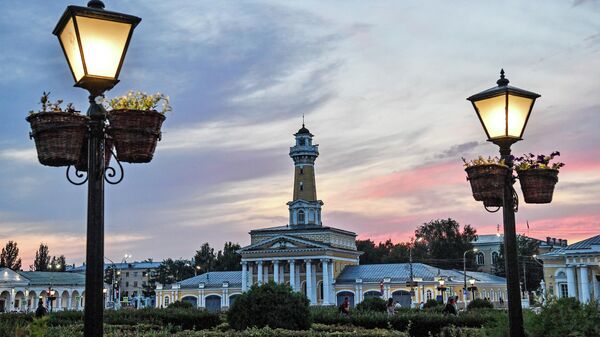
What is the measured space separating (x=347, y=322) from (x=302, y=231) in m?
71.2

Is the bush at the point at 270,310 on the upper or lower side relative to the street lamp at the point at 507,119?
lower

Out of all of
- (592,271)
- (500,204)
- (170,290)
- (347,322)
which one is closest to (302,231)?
(170,290)

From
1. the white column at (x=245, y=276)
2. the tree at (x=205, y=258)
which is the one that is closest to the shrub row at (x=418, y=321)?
the white column at (x=245, y=276)

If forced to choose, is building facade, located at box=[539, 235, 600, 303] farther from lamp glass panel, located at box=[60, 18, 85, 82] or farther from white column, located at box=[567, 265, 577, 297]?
lamp glass panel, located at box=[60, 18, 85, 82]

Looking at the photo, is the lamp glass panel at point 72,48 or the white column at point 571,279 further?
the white column at point 571,279

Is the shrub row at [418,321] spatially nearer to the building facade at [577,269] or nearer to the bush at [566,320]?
the bush at [566,320]

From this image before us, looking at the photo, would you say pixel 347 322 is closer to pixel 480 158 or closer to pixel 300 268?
pixel 480 158

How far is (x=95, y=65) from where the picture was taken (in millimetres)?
5645

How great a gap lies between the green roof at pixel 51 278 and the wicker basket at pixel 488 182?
8904 cm

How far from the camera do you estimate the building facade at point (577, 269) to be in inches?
2010

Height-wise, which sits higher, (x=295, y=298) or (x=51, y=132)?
(x=51, y=132)

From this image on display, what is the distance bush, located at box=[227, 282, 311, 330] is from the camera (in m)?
19.4

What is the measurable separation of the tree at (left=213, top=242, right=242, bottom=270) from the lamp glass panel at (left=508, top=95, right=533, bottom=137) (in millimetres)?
105721

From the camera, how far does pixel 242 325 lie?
19750mm
